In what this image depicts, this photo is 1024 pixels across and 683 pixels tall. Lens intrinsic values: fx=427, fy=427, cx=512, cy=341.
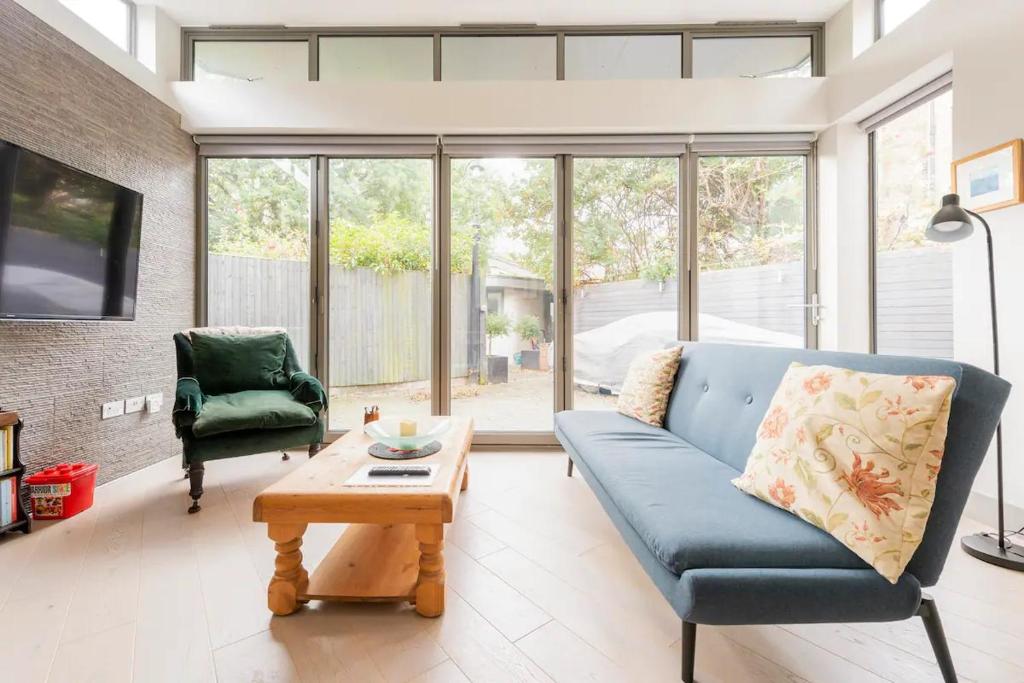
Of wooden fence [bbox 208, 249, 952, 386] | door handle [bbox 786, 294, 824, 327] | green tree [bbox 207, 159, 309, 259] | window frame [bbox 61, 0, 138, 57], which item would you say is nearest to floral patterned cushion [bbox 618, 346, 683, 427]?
wooden fence [bbox 208, 249, 952, 386]

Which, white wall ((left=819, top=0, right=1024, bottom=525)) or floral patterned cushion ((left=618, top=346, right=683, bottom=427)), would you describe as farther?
floral patterned cushion ((left=618, top=346, right=683, bottom=427))

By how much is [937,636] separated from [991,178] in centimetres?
216

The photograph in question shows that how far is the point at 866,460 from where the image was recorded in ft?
3.37

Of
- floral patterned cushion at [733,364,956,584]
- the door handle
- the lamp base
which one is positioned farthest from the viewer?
the door handle

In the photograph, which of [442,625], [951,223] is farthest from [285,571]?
[951,223]

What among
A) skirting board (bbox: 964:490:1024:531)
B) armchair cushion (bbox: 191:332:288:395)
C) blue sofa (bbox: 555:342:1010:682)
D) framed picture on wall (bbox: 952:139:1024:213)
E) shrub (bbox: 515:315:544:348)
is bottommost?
skirting board (bbox: 964:490:1024:531)

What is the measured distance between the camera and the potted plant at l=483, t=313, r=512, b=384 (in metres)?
3.24

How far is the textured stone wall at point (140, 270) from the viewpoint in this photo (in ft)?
6.81

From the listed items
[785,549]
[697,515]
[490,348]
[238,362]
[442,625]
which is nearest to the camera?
[785,549]

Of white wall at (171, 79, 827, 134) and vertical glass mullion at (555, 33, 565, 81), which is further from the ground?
vertical glass mullion at (555, 33, 565, 81)

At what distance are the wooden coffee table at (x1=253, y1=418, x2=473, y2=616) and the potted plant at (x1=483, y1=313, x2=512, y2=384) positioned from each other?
1686 millimetres

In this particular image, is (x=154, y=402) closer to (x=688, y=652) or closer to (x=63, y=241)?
(x=63, y=241)

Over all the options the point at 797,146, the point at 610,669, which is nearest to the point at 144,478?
the point at 610,669

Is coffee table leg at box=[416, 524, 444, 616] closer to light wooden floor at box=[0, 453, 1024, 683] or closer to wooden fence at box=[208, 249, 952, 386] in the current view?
light wooden floor at box=[0, 453, 1024, 683]
